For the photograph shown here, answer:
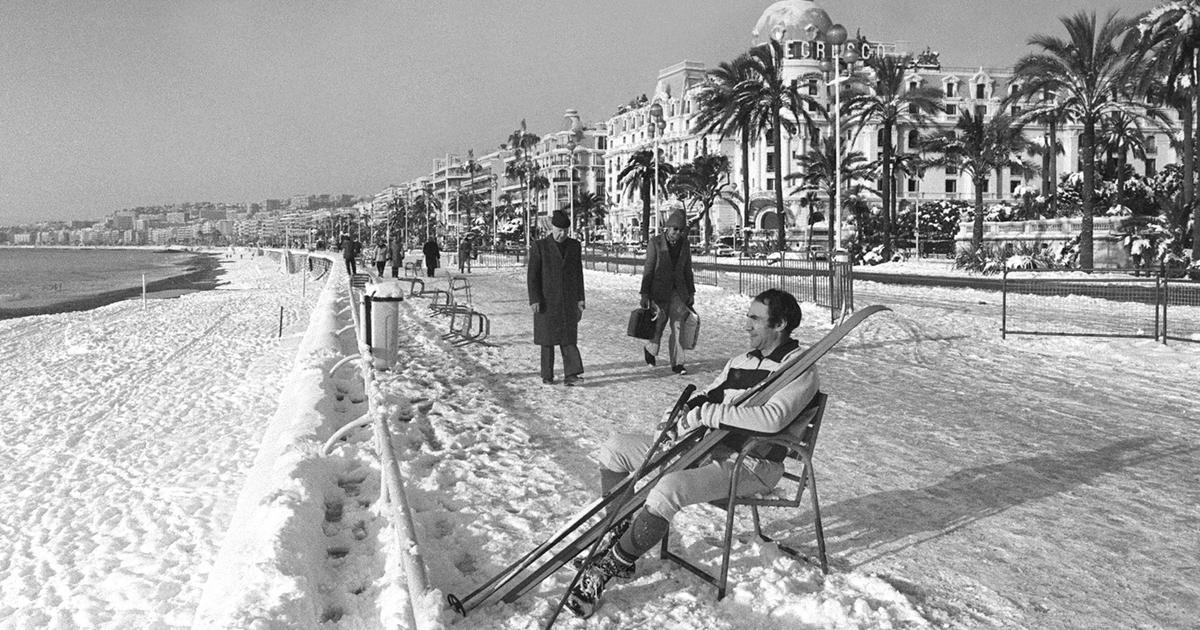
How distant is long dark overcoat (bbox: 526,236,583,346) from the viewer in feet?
28.5

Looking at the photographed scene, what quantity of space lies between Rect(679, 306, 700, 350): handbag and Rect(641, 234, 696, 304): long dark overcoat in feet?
0.56

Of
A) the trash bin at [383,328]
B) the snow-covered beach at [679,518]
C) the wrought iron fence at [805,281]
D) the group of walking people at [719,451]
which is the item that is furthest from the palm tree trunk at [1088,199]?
the group of walking people at [719,451]

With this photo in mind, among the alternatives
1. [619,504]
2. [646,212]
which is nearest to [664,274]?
[619,504]

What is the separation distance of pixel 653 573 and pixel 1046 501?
256cm

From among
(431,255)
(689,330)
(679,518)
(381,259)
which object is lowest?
(679,518)

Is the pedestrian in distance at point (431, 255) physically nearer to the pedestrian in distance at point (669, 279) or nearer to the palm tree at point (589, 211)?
the pedestrian in distance at point (669, 279)

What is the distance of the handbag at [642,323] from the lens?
9.26 meters

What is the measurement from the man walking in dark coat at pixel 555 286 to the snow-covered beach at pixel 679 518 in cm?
63

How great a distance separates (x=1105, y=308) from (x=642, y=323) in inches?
427

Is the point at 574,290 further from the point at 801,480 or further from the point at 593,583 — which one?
the point at 593,583

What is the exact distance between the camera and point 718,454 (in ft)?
13.2

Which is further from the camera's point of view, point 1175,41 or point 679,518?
point 1175,41

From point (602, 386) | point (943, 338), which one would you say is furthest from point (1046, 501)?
point (943, 338)

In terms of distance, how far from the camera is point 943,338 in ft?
43.3
